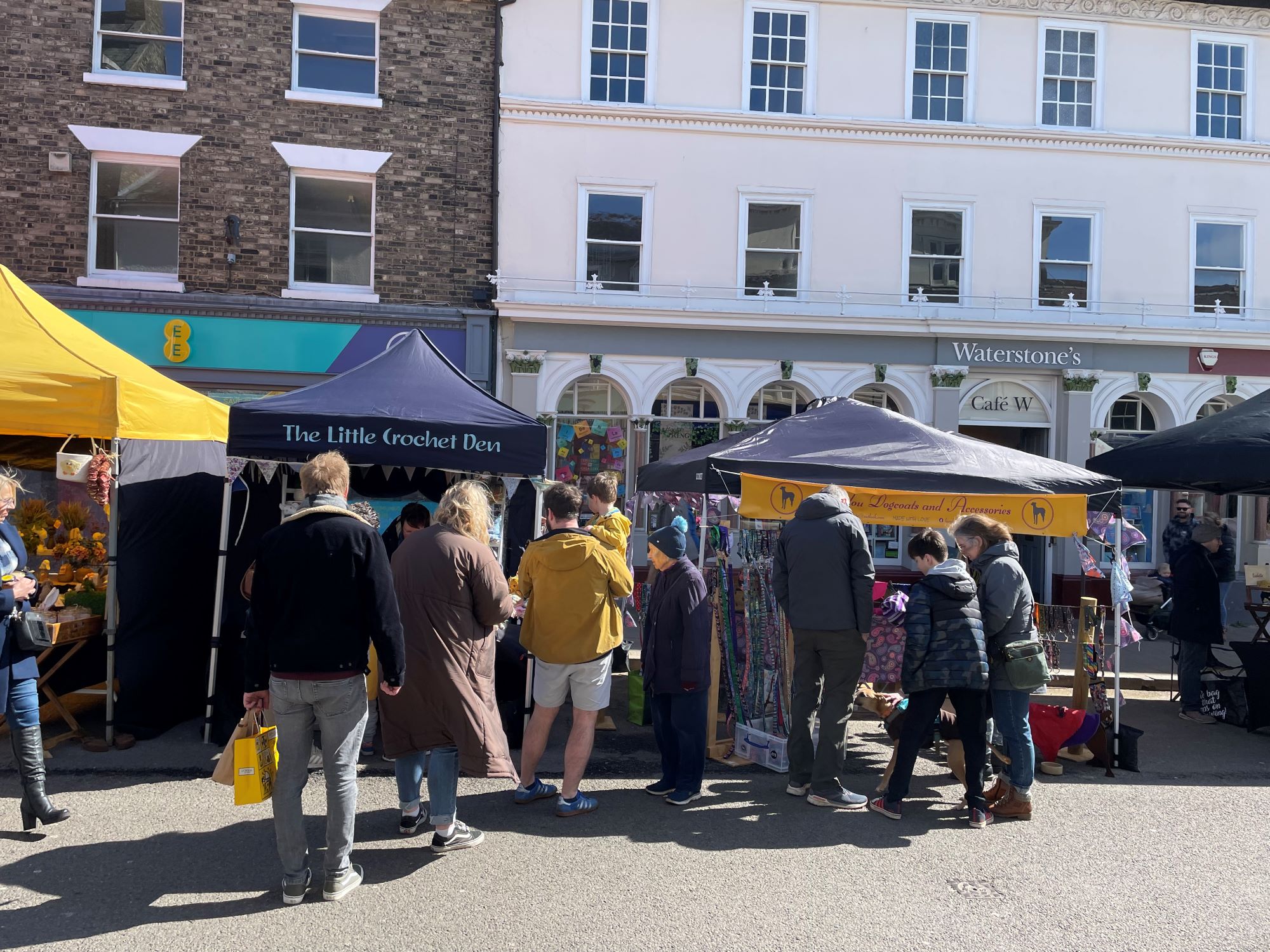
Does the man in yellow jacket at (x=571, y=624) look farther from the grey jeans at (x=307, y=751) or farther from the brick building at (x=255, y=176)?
the brick building at (x=255, y=176)

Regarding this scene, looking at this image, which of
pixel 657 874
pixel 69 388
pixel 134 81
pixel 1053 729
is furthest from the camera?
pixel 134 81

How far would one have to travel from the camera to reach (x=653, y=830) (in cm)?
517

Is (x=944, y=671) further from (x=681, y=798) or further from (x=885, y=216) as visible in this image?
(x=885, y=216)

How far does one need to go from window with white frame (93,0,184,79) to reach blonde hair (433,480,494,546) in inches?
448

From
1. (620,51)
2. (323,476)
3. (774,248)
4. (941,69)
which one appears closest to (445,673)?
(323,476)

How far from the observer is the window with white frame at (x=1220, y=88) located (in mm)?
15188

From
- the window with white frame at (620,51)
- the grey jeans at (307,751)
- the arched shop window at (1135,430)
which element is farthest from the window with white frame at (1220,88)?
the grey jeans at (307,751)

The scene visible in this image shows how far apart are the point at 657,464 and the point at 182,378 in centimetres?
786

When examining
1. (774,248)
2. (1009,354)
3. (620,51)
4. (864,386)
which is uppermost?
(620,51)

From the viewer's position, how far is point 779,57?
47.8ft

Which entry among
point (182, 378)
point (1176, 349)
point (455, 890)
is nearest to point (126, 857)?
point (455, 890)

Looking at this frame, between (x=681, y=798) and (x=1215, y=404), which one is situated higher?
(x=1215, y=404)

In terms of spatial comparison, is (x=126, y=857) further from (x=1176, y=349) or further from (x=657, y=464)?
(x=1176, y=349)

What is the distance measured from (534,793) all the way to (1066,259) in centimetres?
1312
